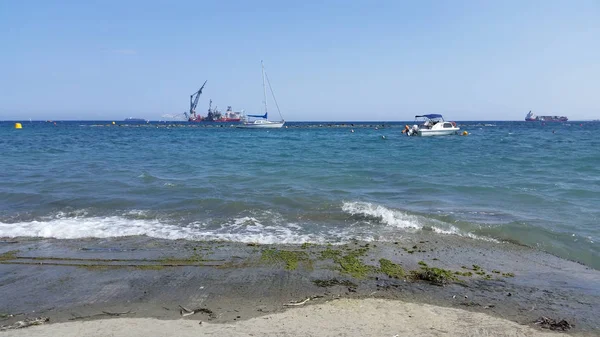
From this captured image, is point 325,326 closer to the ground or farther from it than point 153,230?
farther from it

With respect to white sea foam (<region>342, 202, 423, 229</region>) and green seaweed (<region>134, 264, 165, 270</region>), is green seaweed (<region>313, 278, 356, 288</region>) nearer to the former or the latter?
green seaweed (<region>134, 264, 165, 270</region>)

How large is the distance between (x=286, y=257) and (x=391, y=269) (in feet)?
6.47

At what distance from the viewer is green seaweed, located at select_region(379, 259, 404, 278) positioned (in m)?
7.25

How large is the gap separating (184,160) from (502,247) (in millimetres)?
21608

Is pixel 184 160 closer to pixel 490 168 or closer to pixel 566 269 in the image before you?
pixel 490 168

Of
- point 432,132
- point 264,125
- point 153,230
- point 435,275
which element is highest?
point 264,125

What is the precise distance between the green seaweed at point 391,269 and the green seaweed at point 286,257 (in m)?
1.36

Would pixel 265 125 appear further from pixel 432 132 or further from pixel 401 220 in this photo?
pixel 401 220

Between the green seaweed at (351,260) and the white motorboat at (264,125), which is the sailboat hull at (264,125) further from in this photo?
the green seaweed at (351,260)

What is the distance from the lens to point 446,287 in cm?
667

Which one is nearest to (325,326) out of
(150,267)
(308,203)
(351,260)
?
(351,260)

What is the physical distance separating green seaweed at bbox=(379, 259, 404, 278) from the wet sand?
52 mm

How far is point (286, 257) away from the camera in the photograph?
26.6ft

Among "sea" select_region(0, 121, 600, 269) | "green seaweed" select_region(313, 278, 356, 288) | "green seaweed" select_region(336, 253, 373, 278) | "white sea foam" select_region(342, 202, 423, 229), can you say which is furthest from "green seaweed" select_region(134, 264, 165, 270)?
"white sea foam" select_region(342, 202, 423, 229)
